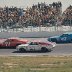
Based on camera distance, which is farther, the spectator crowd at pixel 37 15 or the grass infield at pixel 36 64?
the spectator crowd at pixel 37 15

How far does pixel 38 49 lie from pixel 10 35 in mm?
11963

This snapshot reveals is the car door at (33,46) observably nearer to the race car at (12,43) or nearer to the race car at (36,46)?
the race car at (36,46)

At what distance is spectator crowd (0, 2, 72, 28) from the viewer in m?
52.4

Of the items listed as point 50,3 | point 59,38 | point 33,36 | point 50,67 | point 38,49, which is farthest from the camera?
point 50,3

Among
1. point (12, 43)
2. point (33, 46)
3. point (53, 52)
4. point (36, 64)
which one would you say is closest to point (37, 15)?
point (12, 43)

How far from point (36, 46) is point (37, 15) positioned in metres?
Result: 24.0

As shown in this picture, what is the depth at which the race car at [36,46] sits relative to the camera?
2991cm

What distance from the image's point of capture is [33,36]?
41.6 meters

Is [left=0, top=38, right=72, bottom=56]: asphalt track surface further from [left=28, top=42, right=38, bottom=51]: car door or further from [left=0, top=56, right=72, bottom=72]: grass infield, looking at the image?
[left=0, top=56, right=72, bottom=72]: grass infield

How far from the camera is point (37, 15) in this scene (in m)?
54.1

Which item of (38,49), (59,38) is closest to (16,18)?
(59,38)

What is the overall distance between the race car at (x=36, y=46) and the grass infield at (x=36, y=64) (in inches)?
135

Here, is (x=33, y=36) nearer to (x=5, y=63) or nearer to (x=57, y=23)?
(x=57, y=23)

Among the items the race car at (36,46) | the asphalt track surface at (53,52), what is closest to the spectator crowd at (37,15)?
the asphalt track surface at (53,52)
